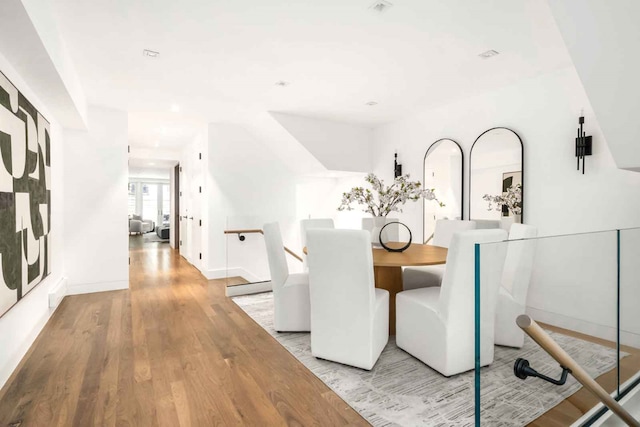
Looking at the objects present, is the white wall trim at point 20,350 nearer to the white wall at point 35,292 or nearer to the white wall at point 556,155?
the white wall at point 35,292

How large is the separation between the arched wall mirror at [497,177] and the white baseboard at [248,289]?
2.75m

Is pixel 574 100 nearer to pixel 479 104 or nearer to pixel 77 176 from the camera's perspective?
pixel 479 104

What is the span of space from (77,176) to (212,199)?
5.59 ft

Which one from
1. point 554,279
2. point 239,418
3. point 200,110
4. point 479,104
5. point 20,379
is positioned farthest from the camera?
point 200,110

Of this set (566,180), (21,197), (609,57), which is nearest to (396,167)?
(566,180)

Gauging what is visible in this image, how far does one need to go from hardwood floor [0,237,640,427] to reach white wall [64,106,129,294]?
899 millimetres

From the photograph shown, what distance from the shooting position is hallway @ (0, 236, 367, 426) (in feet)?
5.88

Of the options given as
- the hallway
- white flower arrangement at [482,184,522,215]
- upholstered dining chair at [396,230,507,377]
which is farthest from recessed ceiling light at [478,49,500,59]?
the hallway

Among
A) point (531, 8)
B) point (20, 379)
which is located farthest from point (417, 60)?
point (20, 379)

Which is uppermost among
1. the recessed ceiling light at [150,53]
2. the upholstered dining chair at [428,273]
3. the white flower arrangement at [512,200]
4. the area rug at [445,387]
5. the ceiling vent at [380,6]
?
the ceiling vent at [380,6]

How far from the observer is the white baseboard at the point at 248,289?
4.21 m

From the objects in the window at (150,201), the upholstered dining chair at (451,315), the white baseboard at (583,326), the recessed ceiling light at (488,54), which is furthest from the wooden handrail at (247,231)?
the window at (150,201)

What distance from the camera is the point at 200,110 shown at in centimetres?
443

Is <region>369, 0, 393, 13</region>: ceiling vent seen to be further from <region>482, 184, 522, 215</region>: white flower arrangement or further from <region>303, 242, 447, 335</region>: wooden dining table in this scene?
<region>482, 184, 522, 215</region>: white flower arrangement
